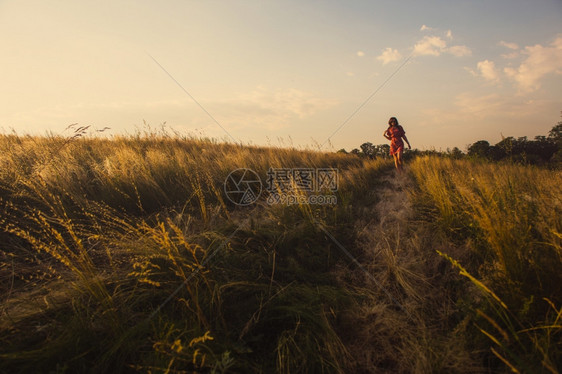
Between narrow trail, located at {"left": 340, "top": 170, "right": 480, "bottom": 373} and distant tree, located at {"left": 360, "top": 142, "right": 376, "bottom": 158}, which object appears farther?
distant tree, located at {"left": 360, "top": 142, "right": 376, "bottom": 158}

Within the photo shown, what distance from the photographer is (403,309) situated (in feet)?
6.59

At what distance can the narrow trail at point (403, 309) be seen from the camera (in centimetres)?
154

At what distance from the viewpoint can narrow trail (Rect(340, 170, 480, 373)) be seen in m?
1.54

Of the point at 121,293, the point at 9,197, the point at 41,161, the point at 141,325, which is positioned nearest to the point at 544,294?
the point at 141,325

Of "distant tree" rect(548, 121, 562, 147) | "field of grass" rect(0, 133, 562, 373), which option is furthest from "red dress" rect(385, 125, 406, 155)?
"distant tree" rect(548, 121, 562, 147)

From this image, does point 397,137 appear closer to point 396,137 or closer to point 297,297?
point 396,137

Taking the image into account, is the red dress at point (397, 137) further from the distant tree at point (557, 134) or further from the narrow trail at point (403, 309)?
the distant tree at point (557, 134)

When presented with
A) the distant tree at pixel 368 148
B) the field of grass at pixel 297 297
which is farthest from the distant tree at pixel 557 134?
the field of grass at pixel 297 297

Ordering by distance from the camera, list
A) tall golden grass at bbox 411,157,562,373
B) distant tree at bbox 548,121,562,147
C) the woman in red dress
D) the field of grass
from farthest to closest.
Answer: distant tree at bbox 548,121,562,147, the woman in red dress, the field of grass, tall golden grass at bbox 411,157,562,373

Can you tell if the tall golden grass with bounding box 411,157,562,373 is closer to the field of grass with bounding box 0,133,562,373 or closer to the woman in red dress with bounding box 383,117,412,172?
the field of grass with bounding box 0,133,562,373

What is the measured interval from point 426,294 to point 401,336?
59 centimetres

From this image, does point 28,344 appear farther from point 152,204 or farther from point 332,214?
point 332,214

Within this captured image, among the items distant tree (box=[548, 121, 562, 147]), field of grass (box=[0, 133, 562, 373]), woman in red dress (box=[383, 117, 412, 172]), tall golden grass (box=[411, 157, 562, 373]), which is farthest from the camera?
distant tree (box=[548, 121, 562, 147])

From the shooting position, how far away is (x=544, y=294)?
1634 mm
